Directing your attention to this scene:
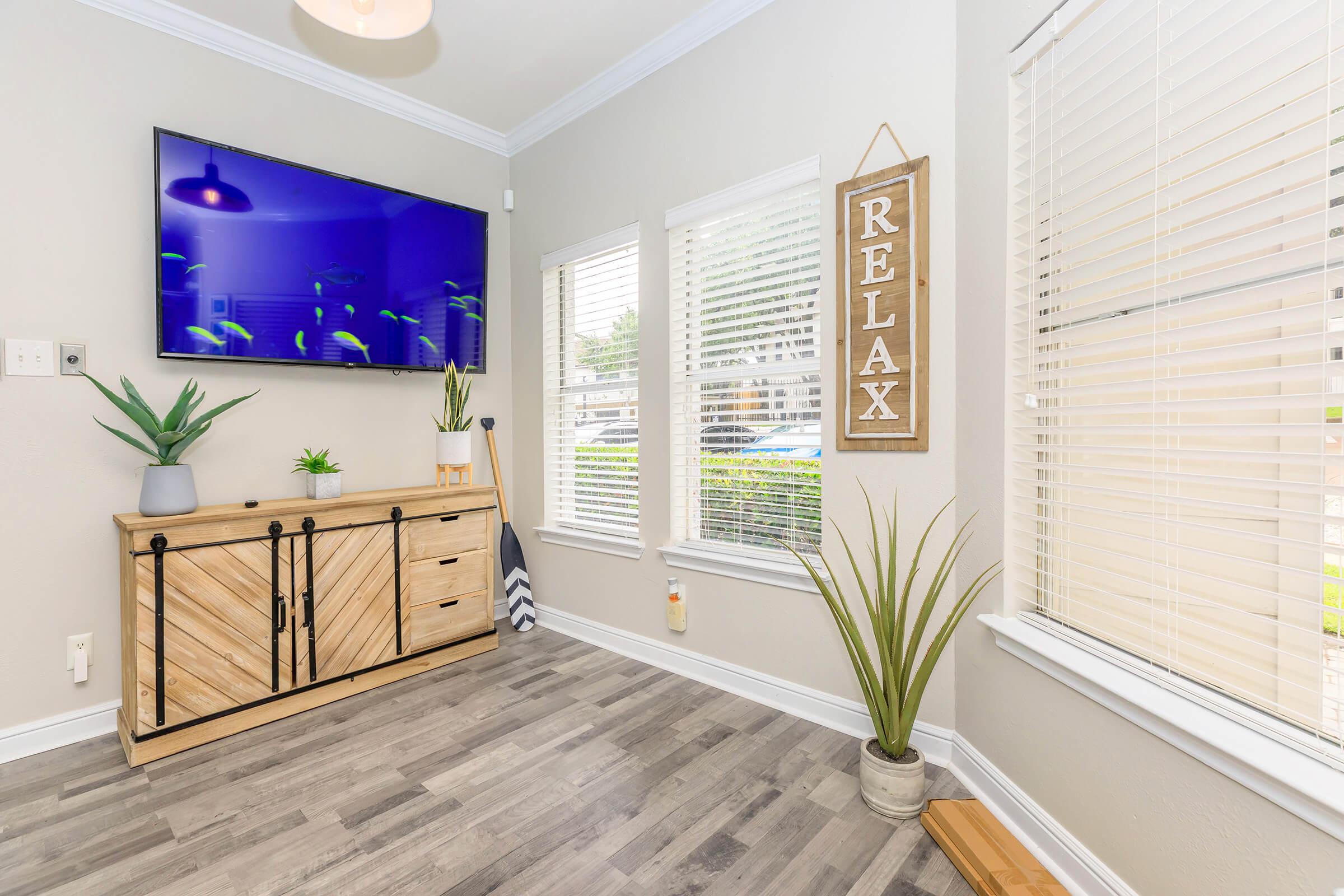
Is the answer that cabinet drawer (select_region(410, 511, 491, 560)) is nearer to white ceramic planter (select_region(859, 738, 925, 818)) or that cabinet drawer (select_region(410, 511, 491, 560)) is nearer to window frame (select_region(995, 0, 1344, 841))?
white ceramic planter (select_region(859, 738, 925, 818))

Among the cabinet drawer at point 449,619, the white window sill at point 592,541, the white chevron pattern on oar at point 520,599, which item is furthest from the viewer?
the white chevron pattern on oar at point 520,599

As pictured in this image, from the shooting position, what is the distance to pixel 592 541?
3135mm

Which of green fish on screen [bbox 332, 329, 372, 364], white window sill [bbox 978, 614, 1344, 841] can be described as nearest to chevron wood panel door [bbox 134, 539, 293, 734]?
green fish on screen [bbox 332, 329, 372, 364]

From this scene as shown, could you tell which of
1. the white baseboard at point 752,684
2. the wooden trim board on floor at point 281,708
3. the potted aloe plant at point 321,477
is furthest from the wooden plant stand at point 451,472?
the white baseboard at point 752,684

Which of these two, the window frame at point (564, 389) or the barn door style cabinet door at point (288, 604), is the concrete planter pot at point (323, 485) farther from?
the window frame at point (564, 389)

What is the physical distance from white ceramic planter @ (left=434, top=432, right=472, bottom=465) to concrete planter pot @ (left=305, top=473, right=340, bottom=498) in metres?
0.53

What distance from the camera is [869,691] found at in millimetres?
1799

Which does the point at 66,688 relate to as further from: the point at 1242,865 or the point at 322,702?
the point at 1242,865

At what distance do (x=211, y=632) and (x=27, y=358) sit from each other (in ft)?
4.07

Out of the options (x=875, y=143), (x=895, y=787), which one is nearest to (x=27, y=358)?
(x=875, y=143)

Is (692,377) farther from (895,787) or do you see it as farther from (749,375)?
(895,787)

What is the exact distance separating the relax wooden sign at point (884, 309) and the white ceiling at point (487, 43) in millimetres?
1261

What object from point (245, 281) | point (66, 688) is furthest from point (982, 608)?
point (66, 688)

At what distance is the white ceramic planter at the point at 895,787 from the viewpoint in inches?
66.5
